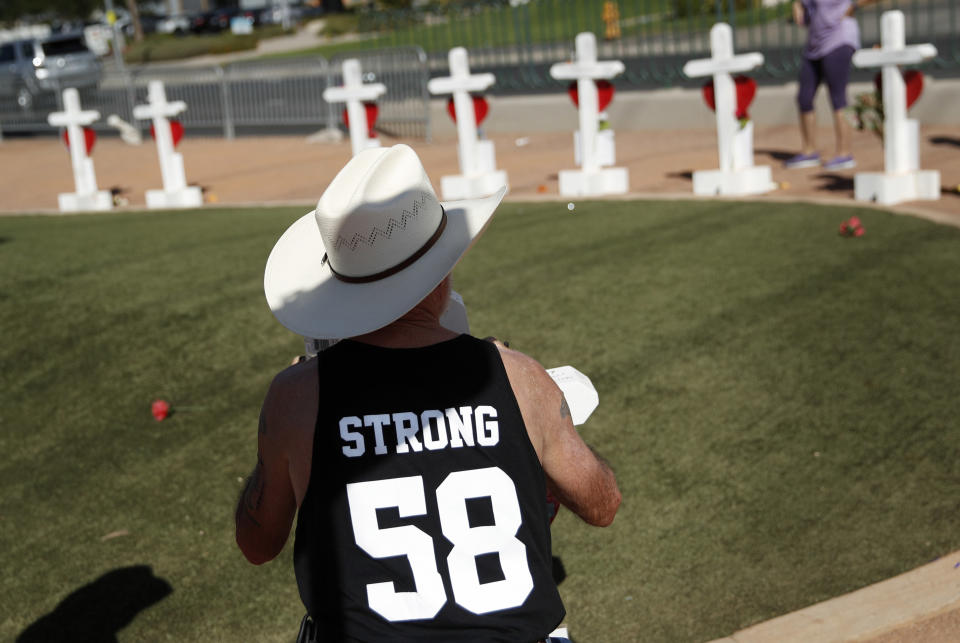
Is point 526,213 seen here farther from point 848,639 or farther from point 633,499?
point 848,639

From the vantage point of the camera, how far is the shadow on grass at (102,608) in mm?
3930

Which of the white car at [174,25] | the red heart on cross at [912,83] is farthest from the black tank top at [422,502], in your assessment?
the white car at [174,25]

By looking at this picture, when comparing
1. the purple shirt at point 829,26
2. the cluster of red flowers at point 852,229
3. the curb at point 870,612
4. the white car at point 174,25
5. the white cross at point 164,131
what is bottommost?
the curb at point 870,612

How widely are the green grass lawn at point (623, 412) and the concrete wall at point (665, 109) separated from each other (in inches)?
247

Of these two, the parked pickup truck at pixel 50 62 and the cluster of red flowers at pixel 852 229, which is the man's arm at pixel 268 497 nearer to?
the cluster of red flowers at pixel 852 229

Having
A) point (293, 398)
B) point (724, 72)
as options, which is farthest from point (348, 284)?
point (724, 72)

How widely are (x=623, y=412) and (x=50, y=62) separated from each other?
28.5m

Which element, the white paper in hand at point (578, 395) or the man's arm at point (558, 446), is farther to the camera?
the white paper in hand at point (578, 395)

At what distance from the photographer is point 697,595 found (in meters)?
3.87

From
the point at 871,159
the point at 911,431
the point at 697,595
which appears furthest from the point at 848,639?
the point at 871,159

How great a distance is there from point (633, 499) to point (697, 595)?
2.38 ft

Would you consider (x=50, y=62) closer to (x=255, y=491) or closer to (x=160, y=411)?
(x=160, y=411)

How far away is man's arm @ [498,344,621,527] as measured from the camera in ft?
7.68

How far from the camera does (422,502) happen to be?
2266 millimetres
